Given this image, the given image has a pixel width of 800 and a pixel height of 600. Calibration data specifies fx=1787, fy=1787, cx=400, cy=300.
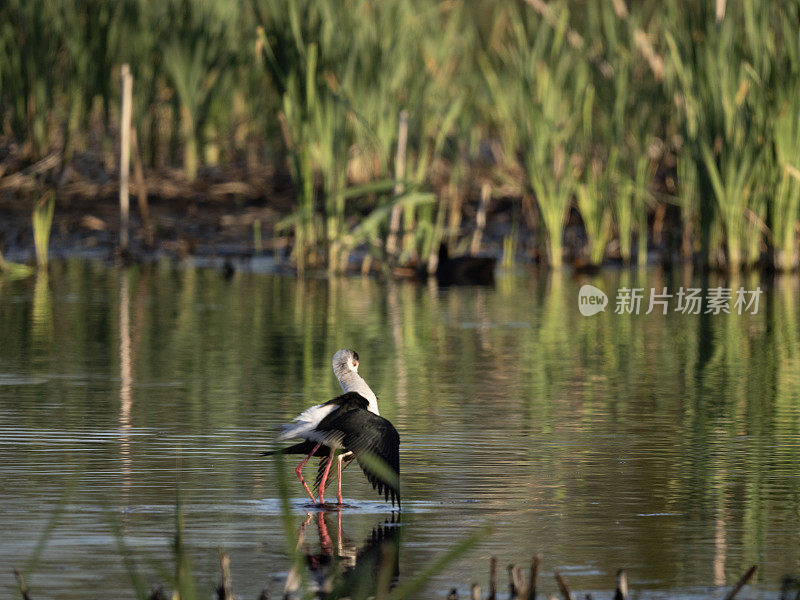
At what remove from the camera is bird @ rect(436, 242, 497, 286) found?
15055mm

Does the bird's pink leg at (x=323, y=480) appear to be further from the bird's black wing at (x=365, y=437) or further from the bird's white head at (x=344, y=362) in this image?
the bird's white head at (x=344, y=362)

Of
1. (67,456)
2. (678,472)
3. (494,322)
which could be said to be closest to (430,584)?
(678,472)

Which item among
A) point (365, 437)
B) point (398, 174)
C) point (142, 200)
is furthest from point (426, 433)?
point (142, 200)

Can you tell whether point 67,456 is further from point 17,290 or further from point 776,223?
point 776,223

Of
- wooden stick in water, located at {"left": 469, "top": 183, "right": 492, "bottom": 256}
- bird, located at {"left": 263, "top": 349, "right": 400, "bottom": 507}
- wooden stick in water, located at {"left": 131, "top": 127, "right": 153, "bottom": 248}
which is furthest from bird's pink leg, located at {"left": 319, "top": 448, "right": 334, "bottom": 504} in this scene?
wooden stick in water, located at {"left": 131, "top": 127, "right": 153, "bottom": 248}

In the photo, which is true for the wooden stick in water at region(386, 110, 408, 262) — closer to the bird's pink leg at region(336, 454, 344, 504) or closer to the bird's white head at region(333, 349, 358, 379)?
the bird's white head at region(333, 349, 358, 379)

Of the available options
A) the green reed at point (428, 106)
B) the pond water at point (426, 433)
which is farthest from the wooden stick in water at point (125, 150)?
the pond water at point (426, 433)

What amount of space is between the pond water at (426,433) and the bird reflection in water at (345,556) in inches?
1.2

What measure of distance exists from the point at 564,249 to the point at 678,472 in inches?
447

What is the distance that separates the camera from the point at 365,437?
17.8 feet

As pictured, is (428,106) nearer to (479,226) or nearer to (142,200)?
(479,226)

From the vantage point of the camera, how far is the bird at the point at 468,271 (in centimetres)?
1505

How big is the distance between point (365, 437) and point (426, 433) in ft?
6.09

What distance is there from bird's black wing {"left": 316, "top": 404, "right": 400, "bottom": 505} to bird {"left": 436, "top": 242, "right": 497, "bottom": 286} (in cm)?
955
